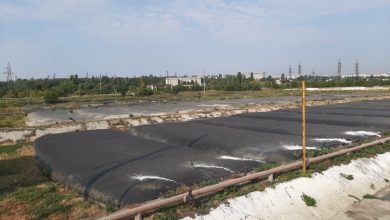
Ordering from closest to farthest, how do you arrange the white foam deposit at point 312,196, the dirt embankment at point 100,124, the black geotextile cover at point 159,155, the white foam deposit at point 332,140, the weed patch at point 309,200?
the white foam deposit at point 312,196
the black geotextile cover at point 159,155
the weed patch at point 309,200
the white foam deposit at point 332,140
the dirt embankment at point 100,124

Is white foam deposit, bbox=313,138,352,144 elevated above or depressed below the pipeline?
above

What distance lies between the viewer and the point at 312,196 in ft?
23.5

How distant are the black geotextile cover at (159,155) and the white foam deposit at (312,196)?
89cm

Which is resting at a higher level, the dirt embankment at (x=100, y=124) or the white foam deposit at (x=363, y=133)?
the white foam deposit at (x=363, y=133)

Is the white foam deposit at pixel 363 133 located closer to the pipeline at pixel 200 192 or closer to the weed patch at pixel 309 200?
the pipeline at pixel 200 192

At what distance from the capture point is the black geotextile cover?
6.45m

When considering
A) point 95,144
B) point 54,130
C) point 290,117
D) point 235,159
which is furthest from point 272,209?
point 54,130

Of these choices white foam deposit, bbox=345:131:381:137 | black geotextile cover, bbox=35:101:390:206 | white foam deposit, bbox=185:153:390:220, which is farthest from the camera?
white foam deposit, bbox=345:131:381:137

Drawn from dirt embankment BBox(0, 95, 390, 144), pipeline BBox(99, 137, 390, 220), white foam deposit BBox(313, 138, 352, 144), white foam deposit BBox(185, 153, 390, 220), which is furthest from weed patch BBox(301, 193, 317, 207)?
dirt embankment BBox(0, 95, 390, 144)

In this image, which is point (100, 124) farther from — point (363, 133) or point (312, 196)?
point (312, 196)

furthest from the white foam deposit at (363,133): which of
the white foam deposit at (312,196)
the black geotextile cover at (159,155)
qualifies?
the white foam deposit at (312,196)

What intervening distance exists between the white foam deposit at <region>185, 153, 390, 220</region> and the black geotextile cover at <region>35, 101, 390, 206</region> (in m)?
0.89

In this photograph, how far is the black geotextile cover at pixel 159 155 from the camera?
254 inches

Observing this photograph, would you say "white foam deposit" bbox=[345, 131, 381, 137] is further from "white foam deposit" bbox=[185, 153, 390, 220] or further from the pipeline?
Result: the pipeline
